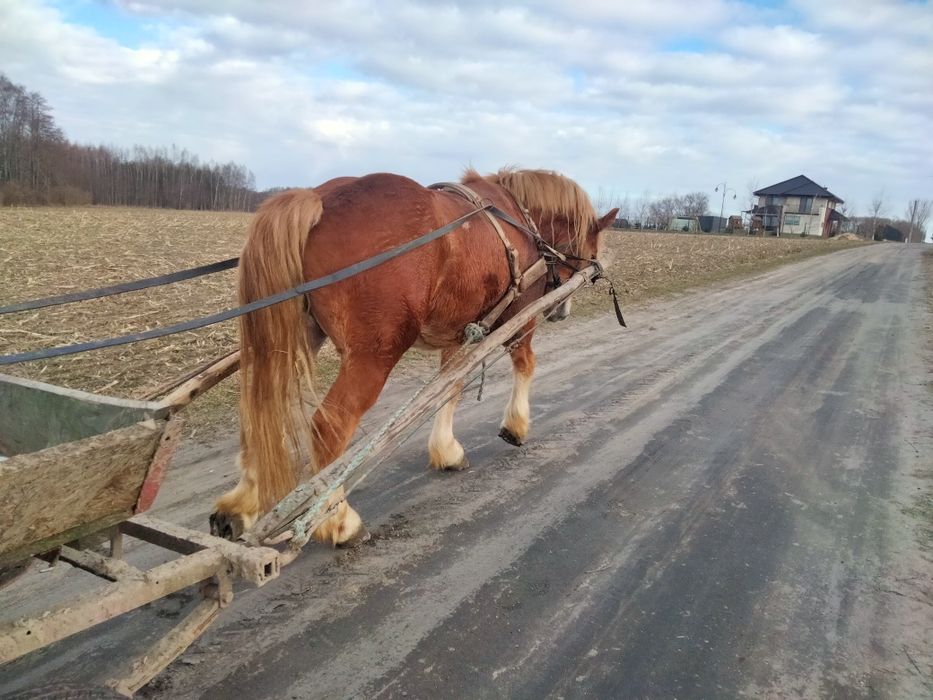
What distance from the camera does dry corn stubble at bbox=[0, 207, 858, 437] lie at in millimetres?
5500

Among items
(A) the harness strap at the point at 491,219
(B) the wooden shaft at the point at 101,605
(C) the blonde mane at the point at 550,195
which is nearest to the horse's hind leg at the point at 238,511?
(B) the wooden shaft at the point at 101,605

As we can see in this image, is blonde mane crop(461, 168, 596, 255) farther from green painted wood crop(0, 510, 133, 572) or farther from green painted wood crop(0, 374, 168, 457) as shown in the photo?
green painted wood crop(0, 510, 133, 572)

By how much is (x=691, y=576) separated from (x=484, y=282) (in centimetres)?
187

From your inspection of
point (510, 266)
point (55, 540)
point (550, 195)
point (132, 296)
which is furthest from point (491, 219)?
point (132, 296)

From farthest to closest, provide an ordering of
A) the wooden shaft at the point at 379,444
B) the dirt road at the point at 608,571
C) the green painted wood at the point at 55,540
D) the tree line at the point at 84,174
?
the tree line at the point at 84,174, the dirt road at the point at 608,571, the wooden shaft at the point at 379,444, the green painted wood at the point at 55,540

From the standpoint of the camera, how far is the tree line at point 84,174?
58469 millimetres

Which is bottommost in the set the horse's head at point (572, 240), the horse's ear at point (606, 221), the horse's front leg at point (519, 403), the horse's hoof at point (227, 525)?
the horse's hoof at point (227, 525)

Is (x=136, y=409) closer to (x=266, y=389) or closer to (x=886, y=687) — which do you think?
(x=266, y=389)

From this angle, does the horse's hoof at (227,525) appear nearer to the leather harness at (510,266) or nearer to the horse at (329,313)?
the horse at (329,313)

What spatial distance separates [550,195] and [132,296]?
27.2ft

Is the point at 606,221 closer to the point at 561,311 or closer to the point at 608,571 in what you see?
the point at 561,311

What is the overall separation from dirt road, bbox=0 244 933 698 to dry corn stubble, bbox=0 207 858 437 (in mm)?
1370

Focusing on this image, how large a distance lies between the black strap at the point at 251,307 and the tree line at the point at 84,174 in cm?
5967

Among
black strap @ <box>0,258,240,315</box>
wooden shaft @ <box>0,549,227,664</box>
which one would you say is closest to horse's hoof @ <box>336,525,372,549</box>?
wooden shaft @ <box>0,549,227,664</box>
